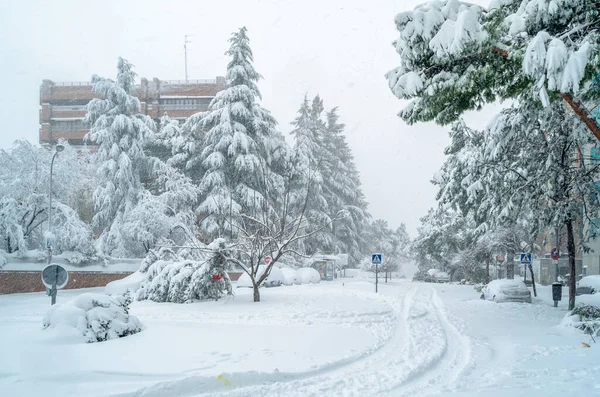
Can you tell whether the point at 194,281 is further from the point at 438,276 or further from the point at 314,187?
the point at 438,276

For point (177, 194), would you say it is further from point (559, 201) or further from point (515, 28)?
point (515, 28)

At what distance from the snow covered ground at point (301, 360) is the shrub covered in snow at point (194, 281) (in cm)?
333

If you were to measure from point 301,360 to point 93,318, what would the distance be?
14.7 ft

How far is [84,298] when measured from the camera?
979cm

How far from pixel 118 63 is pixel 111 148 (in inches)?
275

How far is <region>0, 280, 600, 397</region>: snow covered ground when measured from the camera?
21.5ft

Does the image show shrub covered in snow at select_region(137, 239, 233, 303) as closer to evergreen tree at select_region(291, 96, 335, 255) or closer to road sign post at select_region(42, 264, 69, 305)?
road sign post at select_region(42, 264, 69, 305)

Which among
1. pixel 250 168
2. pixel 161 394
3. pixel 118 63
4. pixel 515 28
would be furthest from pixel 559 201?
pixel 118 63

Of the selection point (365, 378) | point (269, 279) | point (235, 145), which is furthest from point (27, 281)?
point (365, 378)

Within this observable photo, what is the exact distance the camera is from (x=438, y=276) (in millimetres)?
54156

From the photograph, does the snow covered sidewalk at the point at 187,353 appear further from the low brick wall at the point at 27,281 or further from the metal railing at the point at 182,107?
the metal railing at the point at 182,107

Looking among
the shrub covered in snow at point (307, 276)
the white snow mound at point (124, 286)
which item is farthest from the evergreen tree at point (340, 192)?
the white snow mound at point (124, 286)

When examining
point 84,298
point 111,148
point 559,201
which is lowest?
point 84,298

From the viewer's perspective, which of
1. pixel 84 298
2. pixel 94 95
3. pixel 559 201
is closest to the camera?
pixel 84 298
